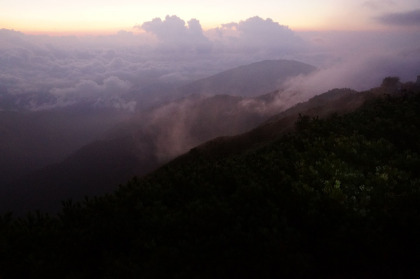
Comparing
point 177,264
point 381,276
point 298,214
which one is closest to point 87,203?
point 177,264

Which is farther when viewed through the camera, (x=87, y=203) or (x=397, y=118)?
(x=397, y=118)

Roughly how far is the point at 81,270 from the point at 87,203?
3.65m

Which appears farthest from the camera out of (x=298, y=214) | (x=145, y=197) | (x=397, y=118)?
(x=397, y=118)

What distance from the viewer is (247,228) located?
7.79 m

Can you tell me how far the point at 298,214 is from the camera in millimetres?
8516

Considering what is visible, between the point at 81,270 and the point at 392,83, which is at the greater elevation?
the point at 81,270

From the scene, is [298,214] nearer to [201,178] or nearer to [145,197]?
[201,178]

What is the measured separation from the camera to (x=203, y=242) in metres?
7.20

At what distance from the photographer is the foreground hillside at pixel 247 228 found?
6.76 m

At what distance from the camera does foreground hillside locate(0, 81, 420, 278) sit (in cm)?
676

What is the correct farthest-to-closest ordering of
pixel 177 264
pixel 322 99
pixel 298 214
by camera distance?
pixel 322 99
pixel 298 214
pixel 177 264

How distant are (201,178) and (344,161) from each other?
6.03m

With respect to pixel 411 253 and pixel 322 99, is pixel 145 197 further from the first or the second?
pixel 322 99

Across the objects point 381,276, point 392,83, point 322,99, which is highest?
point 381,276
